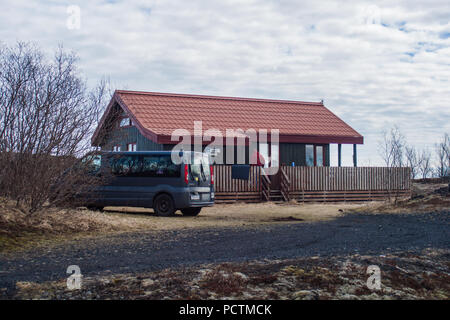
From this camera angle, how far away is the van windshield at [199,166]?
16.2 m

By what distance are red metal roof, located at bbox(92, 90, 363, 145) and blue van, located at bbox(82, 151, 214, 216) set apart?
7.35 metres

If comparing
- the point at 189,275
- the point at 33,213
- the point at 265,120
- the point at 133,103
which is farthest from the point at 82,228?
the point at 265,120

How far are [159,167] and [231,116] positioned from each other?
12420 millimetres

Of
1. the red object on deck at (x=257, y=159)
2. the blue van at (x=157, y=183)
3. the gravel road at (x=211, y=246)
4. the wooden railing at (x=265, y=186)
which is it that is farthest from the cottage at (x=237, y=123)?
the gravel road at (x=211, y=246)

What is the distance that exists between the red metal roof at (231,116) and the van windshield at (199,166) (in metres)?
7.35

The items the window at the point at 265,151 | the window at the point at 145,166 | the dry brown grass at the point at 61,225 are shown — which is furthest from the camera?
the window at the point at 265,151

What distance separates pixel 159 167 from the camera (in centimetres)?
1623

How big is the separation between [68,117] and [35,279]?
6006mm

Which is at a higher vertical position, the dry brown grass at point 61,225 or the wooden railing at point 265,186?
the wooden railing at point 265,186

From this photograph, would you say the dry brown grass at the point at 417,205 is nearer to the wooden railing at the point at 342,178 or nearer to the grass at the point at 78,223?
the grass at the point at 78,223

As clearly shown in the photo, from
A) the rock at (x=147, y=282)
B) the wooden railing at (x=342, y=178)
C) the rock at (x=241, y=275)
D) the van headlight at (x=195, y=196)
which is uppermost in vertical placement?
the wooden railing at (x=342, y=178)

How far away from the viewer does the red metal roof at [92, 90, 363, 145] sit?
25.9 meters

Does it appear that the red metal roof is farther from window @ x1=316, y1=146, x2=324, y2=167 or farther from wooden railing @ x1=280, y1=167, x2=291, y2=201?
wooden railing @ x1=280, y1=167, x2=291, y2=201

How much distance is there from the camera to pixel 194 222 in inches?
564
